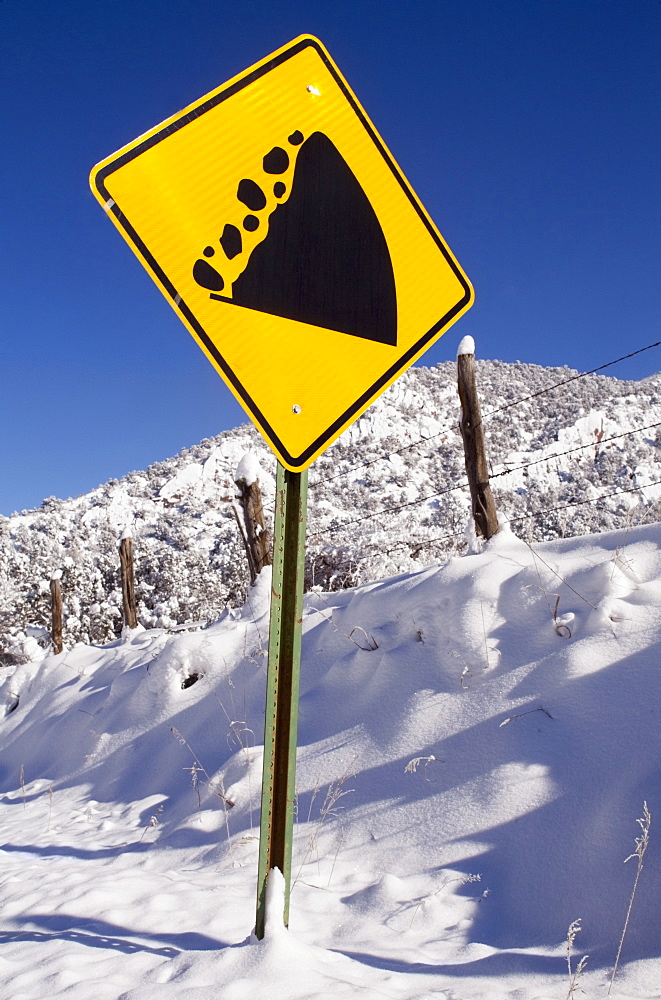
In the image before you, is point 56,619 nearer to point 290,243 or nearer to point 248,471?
point 248,471

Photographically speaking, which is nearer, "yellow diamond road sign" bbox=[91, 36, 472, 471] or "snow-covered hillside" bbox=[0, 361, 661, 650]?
"yellow diamond road sign" bbox=[91, 36, 472, 471]

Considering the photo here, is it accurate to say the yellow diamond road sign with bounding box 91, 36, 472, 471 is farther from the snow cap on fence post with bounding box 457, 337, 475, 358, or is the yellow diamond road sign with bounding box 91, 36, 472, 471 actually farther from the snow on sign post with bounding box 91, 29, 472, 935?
the snow cap on fence post with bounding box 457, 337, 475, 358

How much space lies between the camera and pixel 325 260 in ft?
5.20

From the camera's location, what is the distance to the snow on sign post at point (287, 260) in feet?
4.72

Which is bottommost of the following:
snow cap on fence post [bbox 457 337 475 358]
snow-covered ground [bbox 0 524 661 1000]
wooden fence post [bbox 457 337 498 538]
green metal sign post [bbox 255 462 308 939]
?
snow-covered ground [bbox 0 524 661 1000]

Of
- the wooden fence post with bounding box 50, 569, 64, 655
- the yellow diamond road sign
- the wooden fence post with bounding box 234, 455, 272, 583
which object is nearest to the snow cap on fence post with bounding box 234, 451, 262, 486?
the wooden fence post with bounding box 234, 455, 272, 583

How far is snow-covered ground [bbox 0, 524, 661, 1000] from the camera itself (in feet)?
5.60

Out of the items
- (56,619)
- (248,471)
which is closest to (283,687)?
(248,471)

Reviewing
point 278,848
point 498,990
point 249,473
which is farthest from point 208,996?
point 249,473

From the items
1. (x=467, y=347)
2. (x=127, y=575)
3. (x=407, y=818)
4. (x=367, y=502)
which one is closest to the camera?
(x=407, y=818)

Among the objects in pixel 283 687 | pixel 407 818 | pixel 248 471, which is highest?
pixel 248 471

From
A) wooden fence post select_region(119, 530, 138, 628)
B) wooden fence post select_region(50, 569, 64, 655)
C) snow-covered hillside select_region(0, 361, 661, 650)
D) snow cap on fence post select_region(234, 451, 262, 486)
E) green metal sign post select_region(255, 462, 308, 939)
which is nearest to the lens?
green metal sign post select_region(255, 462, 308, 939)

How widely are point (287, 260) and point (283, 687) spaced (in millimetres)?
1075

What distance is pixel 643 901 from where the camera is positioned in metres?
1.91
